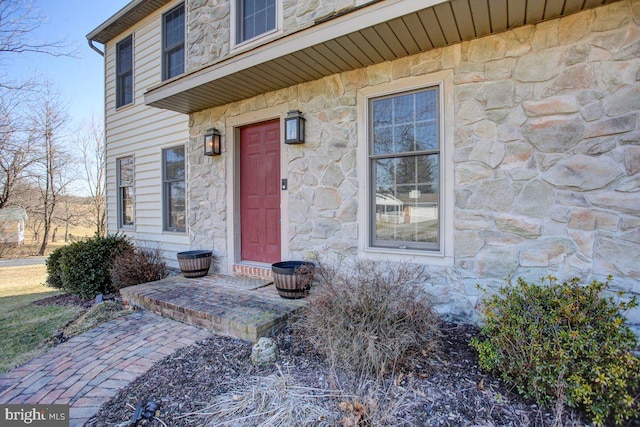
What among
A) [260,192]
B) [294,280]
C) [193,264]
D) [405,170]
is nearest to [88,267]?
[193,264]

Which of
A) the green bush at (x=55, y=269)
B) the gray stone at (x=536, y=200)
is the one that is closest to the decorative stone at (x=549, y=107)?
the gray stone at (x=536, y=200)

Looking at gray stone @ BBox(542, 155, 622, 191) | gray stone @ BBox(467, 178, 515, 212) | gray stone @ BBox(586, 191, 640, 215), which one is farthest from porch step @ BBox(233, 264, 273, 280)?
gray stone @ BBox(586, 191, 640, 215)

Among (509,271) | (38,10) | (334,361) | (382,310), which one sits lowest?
(334,361)

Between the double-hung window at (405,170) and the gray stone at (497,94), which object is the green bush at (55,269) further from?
the gray stone at (497,94)

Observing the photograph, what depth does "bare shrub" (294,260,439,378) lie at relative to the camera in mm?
2250

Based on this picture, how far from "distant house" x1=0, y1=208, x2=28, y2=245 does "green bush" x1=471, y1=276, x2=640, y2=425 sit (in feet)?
53.4

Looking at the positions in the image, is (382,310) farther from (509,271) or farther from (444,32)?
(444,32)

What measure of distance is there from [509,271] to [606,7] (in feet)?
7.57

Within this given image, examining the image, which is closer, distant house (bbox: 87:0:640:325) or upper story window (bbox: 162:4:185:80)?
distant house (bbox: 87:0:640:325)

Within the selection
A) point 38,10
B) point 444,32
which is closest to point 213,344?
point 444,32

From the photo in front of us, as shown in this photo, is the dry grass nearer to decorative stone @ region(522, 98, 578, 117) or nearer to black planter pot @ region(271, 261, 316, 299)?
black planter pot @ region(271, 261, 316, 299)

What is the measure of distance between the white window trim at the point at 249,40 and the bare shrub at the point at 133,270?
137 inches

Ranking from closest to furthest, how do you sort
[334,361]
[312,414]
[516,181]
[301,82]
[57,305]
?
[312,414], [334,361], [516,181], [301,82], [57,305]

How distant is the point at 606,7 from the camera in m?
2.48
